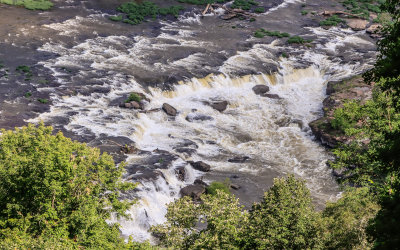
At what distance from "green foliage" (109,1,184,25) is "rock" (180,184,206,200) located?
1583 inches

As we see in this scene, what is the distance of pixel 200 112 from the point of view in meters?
49.2

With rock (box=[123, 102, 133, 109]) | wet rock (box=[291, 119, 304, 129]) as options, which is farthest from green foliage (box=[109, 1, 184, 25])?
wet rock (box=[291, 119, 304, 129])

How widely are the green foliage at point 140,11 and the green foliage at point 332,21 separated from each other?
77.0ft

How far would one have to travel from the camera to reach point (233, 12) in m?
80.4

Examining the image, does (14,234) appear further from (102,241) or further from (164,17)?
A: (164,17)

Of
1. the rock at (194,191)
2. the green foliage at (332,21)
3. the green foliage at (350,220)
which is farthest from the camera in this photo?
the green foliage at (332,21)

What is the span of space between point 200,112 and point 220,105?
2.60 metres

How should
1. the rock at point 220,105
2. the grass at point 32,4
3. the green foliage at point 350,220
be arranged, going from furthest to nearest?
the grass at point 32,4 < the rock at point 220,105 < the green foliage at point 350,220

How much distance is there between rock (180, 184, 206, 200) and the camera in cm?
3538

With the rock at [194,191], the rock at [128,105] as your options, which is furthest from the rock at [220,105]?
the rock at [194,191]

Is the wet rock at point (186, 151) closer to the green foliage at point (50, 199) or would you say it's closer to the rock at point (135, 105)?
the rock at point (135, 105)

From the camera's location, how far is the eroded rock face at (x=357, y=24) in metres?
76.1

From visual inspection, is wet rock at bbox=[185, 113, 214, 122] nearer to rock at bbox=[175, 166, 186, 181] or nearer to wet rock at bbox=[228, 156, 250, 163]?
wet rock at bbox=[228, 156, 250, 163]

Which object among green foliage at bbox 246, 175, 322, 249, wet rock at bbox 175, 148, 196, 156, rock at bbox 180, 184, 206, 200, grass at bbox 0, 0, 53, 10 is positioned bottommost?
wet rock at bbox 175, 148, 196, 156
